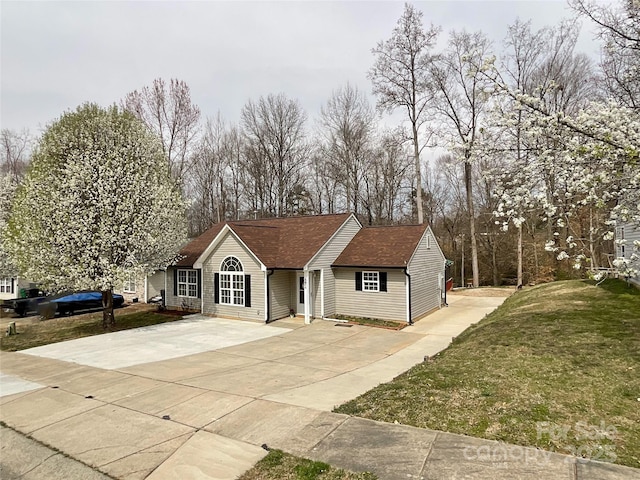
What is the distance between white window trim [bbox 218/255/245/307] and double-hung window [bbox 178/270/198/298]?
7.22 ft

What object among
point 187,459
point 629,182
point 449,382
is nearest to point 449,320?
point 449,382

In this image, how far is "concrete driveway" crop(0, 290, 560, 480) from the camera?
5566 mm

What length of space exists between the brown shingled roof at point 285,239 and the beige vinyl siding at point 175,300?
1.17 metres

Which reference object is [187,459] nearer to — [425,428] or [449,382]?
[425,428]

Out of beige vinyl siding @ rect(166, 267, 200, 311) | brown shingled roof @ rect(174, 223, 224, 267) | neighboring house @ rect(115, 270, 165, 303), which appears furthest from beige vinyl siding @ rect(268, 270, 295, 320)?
neighboring house @ rect(115, 270, 165, 303)

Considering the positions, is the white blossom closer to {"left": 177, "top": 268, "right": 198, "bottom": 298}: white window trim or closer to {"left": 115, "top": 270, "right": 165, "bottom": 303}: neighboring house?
{"left": 177, "top": 268, "right": 198, "bottom": 298}: white window trim

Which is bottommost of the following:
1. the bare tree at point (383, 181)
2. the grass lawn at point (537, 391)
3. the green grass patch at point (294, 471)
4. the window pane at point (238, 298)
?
the green grass patch at point (294, 471)

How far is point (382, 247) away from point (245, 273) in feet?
21.0

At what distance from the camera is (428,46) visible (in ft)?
89.8

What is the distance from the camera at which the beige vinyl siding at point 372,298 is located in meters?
16.4

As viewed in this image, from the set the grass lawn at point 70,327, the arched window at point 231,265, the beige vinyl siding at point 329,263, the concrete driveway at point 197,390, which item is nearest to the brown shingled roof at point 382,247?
the beige vinyl siding at point 329,263

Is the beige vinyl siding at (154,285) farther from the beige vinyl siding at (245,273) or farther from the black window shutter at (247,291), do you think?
the black window shutter at (247,291)

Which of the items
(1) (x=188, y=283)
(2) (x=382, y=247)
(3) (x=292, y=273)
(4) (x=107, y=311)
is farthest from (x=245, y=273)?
(2) (x=382, y=247)

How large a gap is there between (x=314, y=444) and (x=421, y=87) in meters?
27.7
